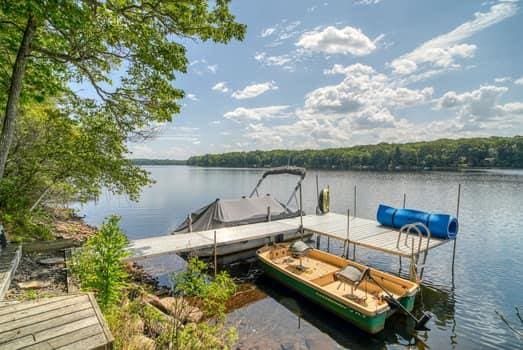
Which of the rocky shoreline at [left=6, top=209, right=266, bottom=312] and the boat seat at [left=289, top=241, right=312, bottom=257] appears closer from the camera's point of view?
the rocky shoreline at [left=6, top=209, right=266, bottom=312]

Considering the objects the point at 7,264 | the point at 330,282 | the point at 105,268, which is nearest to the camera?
the point at 105,268

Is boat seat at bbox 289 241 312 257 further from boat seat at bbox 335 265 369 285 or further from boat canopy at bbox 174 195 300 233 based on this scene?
boat canopy at bbox 174 195 300 233

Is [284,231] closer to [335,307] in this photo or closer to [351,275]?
[351,275]

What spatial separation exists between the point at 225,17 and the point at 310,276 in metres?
7.57

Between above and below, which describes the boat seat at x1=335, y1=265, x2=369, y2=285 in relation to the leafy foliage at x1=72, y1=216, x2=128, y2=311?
below

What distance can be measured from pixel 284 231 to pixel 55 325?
34.0ft

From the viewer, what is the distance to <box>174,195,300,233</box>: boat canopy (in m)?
12.4

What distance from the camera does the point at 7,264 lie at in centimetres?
590

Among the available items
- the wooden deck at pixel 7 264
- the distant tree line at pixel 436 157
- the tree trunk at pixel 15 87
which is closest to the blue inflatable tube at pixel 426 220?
the wooden deck at pixel 7 264

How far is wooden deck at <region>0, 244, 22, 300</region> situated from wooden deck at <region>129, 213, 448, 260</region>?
2685mm

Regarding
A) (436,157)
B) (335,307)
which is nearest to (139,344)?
(335,307)

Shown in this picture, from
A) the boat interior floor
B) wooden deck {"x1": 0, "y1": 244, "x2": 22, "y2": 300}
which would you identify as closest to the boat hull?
the boat interior floor

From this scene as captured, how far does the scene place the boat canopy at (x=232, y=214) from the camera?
40.8 feet

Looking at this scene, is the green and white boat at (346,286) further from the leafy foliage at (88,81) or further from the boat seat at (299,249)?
the leafy foliage at (88,81)
